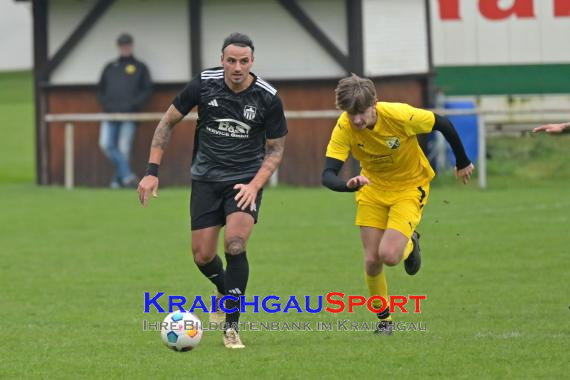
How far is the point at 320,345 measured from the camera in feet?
29.0

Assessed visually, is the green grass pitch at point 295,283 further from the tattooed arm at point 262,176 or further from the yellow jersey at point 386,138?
the yellow jersey at point 386,138

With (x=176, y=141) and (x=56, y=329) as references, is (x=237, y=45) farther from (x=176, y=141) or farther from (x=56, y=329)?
(x=176, y=141)

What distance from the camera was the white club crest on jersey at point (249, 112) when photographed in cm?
895

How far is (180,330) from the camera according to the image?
27.4 feet

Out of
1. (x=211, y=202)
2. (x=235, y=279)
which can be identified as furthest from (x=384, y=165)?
(x=235, y=279)

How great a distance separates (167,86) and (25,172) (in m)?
5.95

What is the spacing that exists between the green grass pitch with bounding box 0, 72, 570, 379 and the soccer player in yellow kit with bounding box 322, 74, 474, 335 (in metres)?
0.63

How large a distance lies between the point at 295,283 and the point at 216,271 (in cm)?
273

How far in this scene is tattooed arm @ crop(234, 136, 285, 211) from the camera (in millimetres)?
8820

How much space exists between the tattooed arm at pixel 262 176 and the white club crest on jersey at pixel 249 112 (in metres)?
0.21

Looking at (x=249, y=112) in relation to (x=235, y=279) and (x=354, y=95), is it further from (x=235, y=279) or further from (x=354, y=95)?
(x=235, y=279)

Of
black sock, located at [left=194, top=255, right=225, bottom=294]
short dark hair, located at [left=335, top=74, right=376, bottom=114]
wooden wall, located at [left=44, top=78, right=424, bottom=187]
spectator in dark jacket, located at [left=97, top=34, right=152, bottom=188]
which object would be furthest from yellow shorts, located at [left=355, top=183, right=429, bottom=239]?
spectator in dark jacket, located at [left=97, top=34, right=152, bottom=188]

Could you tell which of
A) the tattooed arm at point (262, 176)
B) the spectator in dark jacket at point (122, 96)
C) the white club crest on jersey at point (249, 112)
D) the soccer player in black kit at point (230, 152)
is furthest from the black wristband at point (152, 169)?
the spectator in dark jacket at point (122, 96)

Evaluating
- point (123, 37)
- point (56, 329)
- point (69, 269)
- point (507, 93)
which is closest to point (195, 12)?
point (123, 37)
